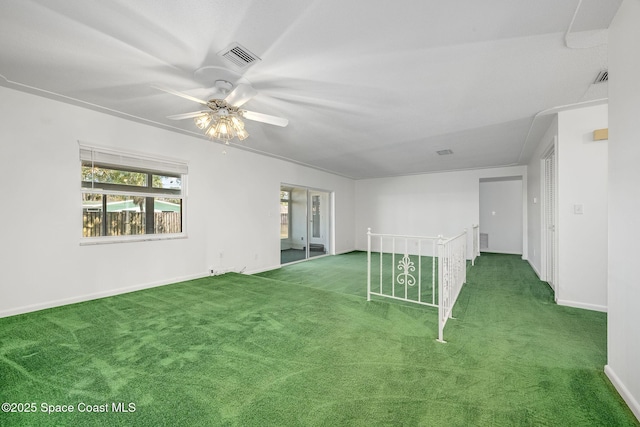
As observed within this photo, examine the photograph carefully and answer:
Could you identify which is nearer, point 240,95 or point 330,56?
point 330,56

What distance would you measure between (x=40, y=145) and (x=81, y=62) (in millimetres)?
1432

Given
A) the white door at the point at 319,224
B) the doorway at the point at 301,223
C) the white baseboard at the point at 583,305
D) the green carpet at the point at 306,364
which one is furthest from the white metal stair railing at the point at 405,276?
the doorway at the point at 301,223

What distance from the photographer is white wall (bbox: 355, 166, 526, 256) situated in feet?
23.1

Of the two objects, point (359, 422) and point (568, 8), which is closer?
point (359, 422)

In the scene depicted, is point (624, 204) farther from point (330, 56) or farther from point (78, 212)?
point (78, 212)

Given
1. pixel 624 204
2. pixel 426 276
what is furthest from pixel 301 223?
pixel 624 204

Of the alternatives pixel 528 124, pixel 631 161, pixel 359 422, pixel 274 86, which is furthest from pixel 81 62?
pixel 528 124

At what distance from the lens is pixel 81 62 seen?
7.45ft

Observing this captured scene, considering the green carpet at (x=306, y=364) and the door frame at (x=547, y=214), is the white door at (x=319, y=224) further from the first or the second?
the door frame at (x=547, y=214)

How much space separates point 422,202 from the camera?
7758mm

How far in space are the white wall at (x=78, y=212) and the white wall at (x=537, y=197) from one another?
4.65 m

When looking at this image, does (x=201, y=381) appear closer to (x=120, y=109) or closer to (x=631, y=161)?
(x=631, y=161)

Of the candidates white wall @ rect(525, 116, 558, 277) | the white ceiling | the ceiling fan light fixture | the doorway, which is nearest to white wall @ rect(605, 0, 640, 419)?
the white ceiling

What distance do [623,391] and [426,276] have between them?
3.39 metres
